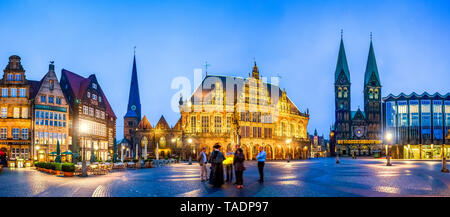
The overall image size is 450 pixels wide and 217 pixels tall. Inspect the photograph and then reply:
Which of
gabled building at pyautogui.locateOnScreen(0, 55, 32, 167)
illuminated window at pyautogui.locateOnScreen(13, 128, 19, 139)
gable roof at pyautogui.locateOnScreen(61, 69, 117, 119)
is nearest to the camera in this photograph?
gabled building at pyautogui.locateOnScreen(0, 55, 32, 167)

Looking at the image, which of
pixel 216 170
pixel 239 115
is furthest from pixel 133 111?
pixel 216 170

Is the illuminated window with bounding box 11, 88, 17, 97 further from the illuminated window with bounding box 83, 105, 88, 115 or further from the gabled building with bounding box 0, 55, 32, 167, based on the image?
the illuminated window with bounding box 83, 105, 88, 115

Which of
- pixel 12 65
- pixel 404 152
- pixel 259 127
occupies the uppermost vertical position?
pixel 12 65

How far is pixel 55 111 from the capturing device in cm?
5084

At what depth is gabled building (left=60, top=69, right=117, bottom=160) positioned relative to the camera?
56219 millimetres

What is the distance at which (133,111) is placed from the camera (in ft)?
322

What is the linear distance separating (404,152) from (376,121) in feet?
185

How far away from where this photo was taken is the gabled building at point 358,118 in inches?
5034

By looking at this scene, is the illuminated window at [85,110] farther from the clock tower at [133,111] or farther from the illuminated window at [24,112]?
the clock tower at [133,111]

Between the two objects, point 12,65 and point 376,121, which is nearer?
point 12,65

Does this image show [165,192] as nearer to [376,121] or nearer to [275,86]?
[275,86]

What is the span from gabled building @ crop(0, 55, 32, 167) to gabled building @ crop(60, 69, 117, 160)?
7402 millimetres

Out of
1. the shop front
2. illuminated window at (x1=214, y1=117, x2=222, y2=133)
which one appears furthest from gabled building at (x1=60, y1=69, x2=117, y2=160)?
the shop front

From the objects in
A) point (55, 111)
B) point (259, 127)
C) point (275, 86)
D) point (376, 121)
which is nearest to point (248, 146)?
point (259, 127)
